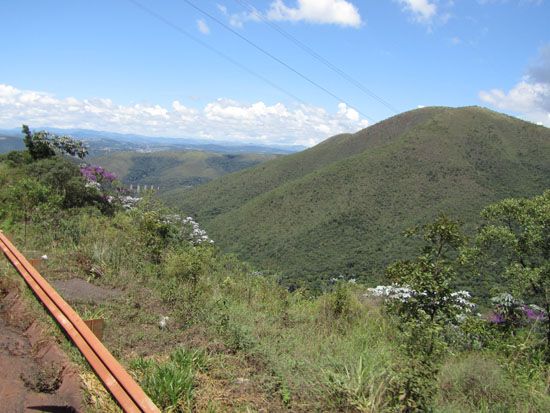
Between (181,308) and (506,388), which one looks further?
(181,308)

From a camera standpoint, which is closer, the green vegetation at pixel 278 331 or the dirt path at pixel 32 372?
the dirt path at pixel 32 372

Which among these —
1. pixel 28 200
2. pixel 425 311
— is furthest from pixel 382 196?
pixel 425 311

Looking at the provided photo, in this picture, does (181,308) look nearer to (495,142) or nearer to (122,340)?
(122,340)

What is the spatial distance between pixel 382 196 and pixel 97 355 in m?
73.0

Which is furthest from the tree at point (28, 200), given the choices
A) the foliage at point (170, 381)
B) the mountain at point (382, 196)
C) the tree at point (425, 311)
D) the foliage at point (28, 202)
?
the mountain at point (382, 196)

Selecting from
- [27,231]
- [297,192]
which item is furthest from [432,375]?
[297,192]

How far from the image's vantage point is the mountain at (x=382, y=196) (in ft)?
202

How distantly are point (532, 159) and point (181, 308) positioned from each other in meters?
87.3

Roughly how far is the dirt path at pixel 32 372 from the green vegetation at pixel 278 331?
0.42 m

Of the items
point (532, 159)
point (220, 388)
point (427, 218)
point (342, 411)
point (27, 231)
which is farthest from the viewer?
point (532, 159)

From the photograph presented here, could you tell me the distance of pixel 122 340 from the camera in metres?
4.24

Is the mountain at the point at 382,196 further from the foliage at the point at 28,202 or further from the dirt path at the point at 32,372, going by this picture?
the dirt path at the point at 32,372

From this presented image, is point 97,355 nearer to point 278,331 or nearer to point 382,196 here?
point 278,331

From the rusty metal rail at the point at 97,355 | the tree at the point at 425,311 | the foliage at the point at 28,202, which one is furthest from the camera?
the foliage at the point at 28,202
